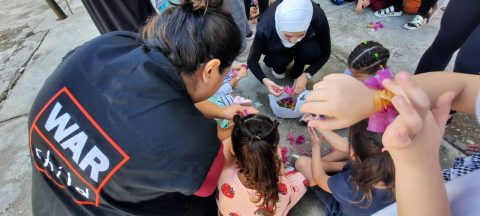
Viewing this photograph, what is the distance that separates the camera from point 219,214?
6.09ft

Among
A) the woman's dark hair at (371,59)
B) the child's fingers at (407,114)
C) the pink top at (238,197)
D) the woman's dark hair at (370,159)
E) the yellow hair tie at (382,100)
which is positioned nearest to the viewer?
the child's fingers at (407,114)

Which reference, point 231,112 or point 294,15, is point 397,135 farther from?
point 294,15

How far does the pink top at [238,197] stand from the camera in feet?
5.45

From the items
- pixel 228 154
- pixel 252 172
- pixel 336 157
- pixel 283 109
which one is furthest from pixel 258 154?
pixel 283 109

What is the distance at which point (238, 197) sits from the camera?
1672 mm

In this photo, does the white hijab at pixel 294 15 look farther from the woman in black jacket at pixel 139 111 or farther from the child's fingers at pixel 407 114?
the child's fingers at pixel 407 114

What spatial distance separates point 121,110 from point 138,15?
1.48m

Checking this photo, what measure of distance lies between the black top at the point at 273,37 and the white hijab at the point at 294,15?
0.10 metres

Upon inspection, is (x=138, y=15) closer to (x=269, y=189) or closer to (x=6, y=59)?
(x=269, y=189)

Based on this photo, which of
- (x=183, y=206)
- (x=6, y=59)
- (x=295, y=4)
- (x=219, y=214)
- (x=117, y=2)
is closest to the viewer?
(x=183, y=206)

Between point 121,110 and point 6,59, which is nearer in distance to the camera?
point 121,110

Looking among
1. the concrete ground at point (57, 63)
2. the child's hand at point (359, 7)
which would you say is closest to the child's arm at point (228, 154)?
the concrete ground at point (57, 63)

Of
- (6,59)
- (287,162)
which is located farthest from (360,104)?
(6,59)

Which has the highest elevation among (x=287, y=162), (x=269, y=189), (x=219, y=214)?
(x=269, y=189)
